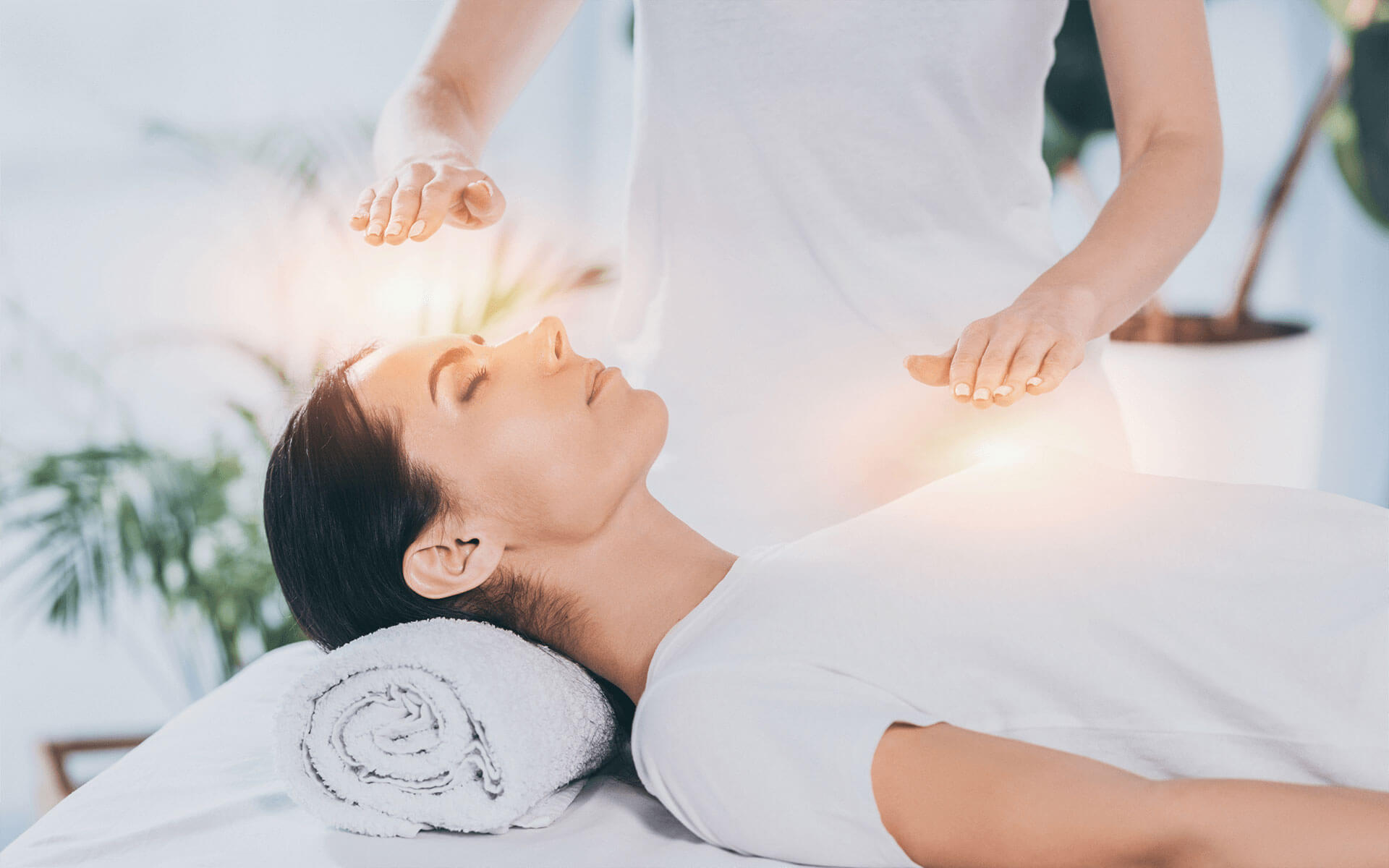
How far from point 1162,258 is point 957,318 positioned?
257 mm

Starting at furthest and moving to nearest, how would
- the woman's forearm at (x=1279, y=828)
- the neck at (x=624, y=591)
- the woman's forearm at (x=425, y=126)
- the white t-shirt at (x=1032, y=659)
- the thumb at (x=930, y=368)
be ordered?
the woman's forearm at (x=425, y=126) < the neck at (x=624, y=591) < the thumb at (x=930, y=368) < the white t-shirt at (x=1032, y=659) < the woman's forearm at (x=1279, y=828)

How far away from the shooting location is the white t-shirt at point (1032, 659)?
31.6 inches

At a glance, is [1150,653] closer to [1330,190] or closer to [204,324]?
[204,324]

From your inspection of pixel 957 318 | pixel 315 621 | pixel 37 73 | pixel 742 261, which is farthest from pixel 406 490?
pixel 37 73

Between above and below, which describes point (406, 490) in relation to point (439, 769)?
above

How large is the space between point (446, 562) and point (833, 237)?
0.62m

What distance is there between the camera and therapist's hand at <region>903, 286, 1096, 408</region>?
875mm

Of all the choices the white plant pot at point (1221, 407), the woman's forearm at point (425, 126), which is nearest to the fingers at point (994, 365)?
the woman's forearm at point (425, 126)

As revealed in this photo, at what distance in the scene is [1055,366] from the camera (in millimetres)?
881

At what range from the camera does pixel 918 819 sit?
2.47 ft

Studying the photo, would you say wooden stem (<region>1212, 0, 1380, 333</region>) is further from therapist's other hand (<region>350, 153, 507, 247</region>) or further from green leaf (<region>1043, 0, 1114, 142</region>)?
therapist's other hand (<region>350, 153, 507, 247</region>)

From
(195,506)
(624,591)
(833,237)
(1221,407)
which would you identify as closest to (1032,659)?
(624,591)

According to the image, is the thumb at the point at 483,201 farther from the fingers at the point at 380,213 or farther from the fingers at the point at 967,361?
the fingers at the point at 967,361

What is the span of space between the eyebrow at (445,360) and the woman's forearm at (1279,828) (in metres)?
0.73
